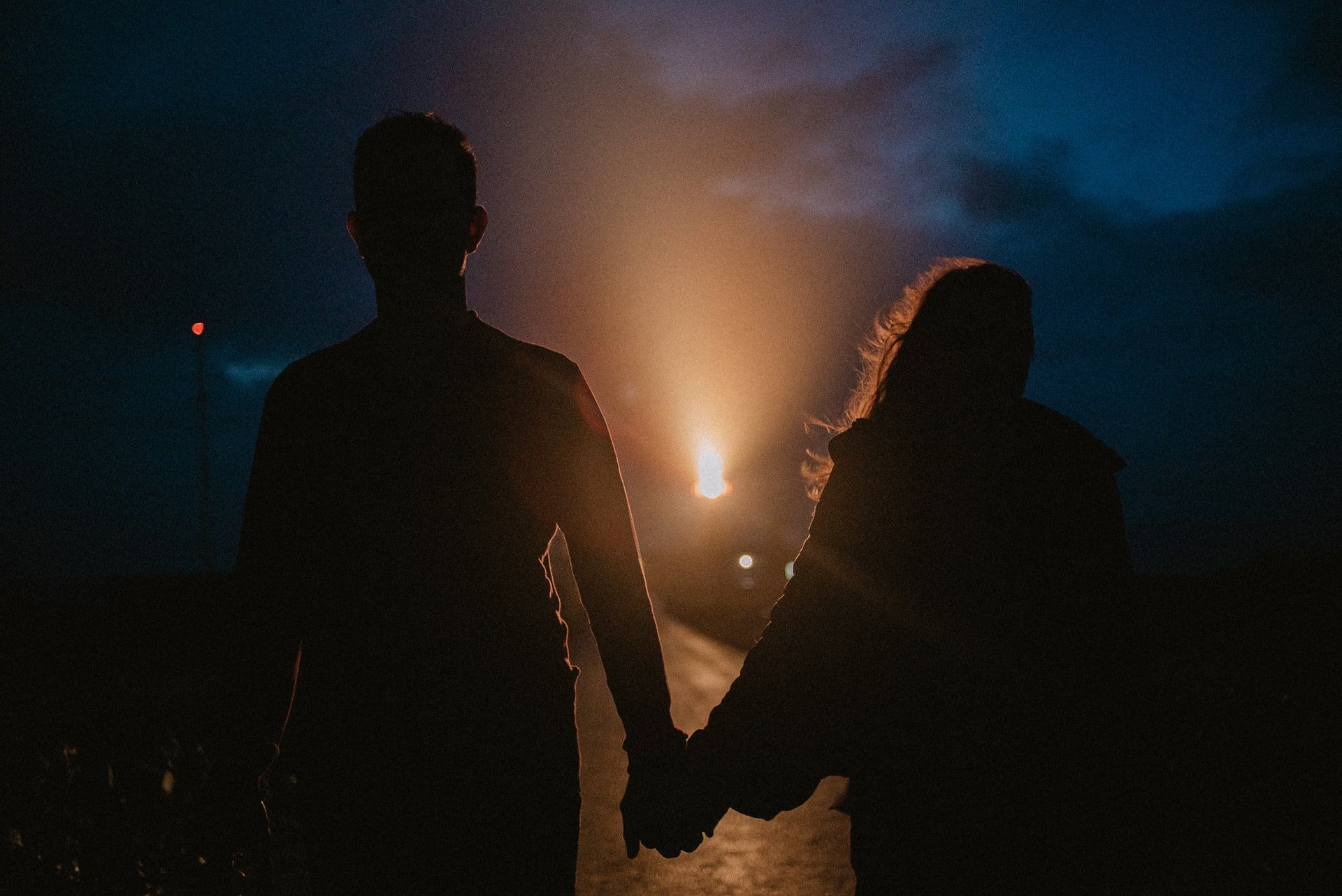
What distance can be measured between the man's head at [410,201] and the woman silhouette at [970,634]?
3.90ft

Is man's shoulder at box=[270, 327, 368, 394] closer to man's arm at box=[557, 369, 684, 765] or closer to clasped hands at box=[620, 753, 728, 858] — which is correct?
man's arm at box=[557, 369, 684, 765]

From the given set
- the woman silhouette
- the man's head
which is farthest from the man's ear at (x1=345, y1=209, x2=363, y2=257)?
the woman silhouette

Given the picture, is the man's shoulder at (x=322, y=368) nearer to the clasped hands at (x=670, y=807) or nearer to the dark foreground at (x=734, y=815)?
the dark foreground at (x=734, y=815)

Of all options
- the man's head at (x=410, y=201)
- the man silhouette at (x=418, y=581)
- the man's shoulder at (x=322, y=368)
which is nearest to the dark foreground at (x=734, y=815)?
the man silhouette at (x=418, y=581)

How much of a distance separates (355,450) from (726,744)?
127cm

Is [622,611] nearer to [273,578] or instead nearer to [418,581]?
[418,581]

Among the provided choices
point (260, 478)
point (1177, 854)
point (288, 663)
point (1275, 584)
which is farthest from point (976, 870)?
point (1275, 584)

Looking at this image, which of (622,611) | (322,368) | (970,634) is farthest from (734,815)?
(322,368)

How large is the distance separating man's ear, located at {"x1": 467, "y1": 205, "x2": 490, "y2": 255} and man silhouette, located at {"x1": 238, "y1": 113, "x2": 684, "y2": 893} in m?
0.12

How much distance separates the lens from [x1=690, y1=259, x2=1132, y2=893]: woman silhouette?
203 cm

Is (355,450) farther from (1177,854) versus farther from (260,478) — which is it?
(1177,854)

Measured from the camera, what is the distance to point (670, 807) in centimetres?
264

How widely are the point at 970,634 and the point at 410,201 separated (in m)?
1.80

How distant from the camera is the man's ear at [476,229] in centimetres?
254
